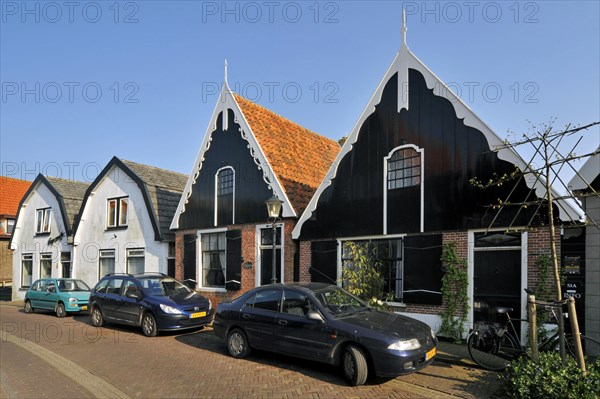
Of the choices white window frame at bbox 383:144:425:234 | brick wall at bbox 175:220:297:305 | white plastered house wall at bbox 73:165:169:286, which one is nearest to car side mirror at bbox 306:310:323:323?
white window frame at bbox 383:144:425:234

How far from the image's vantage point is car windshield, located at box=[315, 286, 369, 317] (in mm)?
7999

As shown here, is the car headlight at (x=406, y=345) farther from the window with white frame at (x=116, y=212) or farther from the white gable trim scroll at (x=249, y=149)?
the window with white frame at (x=116, y=212)

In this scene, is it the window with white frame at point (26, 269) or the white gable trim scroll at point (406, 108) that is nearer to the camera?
the white gable trim scroll at point (406, 108)

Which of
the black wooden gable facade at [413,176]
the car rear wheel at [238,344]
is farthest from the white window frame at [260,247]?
the car rear wheel at [238,344]

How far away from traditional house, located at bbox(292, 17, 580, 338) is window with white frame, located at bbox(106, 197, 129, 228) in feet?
35.4

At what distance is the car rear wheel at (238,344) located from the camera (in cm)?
896

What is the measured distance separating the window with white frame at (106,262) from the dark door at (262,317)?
14.0 m

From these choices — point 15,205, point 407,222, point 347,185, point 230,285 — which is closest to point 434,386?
point 407,222

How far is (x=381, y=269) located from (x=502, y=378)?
5164mm

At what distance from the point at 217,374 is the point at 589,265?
755cm

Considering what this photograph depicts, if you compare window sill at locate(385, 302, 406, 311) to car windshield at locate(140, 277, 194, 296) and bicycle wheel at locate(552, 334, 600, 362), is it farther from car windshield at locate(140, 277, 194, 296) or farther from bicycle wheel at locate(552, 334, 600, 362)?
car windshield at locate(140, 277, 194, 296)

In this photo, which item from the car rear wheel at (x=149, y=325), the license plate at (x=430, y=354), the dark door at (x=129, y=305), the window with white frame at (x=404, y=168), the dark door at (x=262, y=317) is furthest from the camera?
the dark door at (x=129, y=305)

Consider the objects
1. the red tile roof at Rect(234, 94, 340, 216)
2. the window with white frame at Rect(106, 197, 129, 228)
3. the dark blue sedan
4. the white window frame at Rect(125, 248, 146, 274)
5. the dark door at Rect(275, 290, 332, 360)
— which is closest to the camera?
the dark blue sedan

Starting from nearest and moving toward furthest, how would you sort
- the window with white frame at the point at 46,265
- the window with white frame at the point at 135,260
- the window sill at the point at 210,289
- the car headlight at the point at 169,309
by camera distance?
1. the car headlight at the point at 169,309
2. the window sill at the point at 210,289
3. the window with white frame at the point at 135,260
4. the window with white frame at the point at 46,265
